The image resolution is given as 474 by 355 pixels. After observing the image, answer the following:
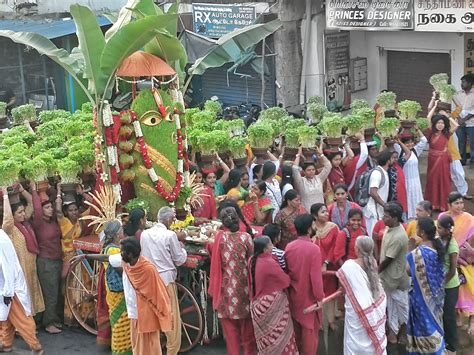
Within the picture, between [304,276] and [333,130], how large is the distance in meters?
3.35

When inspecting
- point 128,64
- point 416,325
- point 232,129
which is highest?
point 128,64

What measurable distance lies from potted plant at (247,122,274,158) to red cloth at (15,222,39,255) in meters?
2.91

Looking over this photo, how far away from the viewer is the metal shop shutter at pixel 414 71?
14734mm

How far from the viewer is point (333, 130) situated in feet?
33.4

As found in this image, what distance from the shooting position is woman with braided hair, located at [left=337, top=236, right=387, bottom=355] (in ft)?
22.8

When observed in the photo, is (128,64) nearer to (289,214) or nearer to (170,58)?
(170,58)

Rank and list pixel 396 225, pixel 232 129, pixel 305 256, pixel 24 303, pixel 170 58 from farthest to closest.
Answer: pixel 232 129
pixel 170 58
pixel 24 303
pixel 396 225
pixel 305 256

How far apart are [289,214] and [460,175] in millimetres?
4099

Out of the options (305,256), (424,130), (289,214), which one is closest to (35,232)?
(289,214)

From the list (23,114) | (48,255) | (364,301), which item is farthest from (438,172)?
(23,114)

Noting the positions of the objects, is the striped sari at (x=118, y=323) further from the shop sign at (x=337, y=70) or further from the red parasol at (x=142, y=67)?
the shop sign at (x=337, y=70)

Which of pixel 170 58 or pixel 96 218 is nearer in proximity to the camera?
pixel 96 218

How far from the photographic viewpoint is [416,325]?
24.5ft

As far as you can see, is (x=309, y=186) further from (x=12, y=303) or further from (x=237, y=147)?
(x=12, y=303)
